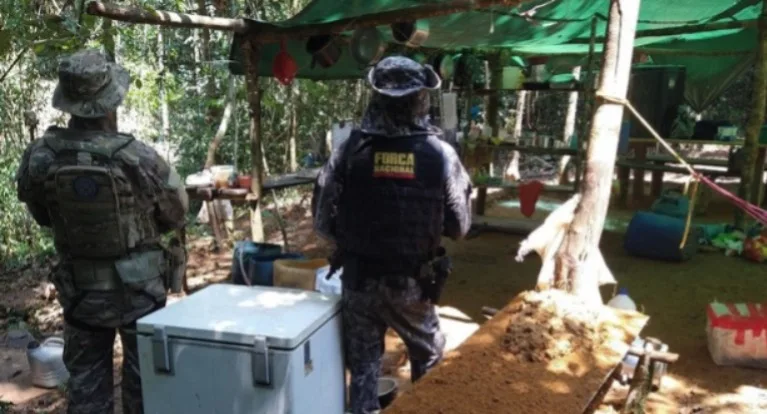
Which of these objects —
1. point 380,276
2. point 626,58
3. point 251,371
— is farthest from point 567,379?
point 626,58

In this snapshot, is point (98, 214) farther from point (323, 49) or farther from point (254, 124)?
point (323, 49)

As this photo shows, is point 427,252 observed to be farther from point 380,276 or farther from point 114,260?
point 114,260

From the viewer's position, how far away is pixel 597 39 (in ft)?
21.6

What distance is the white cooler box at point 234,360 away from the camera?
2.19 meters

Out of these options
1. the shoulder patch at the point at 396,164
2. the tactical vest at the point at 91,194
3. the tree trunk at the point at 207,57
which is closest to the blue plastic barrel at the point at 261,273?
the tactical vest at the point at 91,194

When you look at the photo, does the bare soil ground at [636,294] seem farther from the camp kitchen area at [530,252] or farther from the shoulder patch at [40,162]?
the shoulder patch at [40,162]

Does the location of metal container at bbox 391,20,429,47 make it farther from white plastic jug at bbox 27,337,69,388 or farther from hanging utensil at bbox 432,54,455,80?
white plastic jug at bbox 27,337,69,388

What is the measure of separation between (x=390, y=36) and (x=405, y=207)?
3891 mm

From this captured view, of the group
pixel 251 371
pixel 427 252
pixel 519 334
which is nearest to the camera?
pixel 251 371

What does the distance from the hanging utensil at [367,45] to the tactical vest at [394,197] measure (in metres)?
2.73

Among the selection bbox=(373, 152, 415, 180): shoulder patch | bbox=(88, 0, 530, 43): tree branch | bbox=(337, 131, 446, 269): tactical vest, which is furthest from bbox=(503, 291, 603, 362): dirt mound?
bbox=(88, 0, 530, 43): tree branch

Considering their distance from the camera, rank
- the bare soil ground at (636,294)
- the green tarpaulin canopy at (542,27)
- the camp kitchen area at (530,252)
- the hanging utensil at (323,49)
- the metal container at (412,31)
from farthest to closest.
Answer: the hanging utensil at (323,49)
the green tarpaulin canopy at (542,27)
the metal container at (412,31)
the bare soil ground at (636,294)
the camp kitchen area at (530,252)

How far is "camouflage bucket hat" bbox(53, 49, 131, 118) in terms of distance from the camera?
282 cm

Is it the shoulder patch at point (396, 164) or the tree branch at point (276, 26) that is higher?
the tree branch at point (276, 26)
